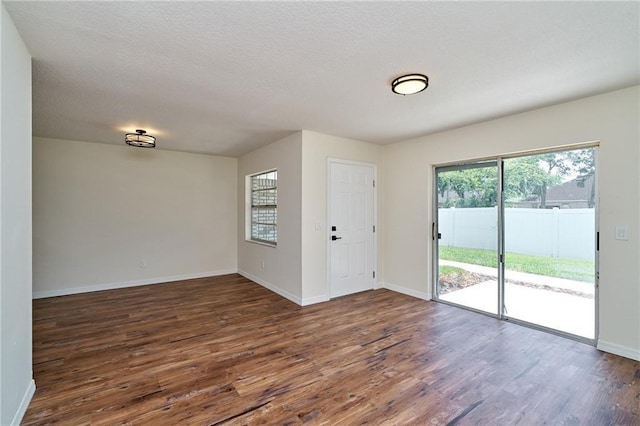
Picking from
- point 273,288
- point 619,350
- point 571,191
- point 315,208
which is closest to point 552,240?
point 571,191

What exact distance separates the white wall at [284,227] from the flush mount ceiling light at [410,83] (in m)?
1.88

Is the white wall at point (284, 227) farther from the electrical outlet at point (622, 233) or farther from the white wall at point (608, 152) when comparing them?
the electrical outlet at point (622, 233)

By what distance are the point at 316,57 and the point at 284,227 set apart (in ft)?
9.24

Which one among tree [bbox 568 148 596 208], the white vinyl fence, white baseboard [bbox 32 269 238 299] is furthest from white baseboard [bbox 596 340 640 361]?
white baseboard [bbox 32 269 238 299]

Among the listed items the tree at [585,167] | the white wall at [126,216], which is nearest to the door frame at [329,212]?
the tree at [585,167]

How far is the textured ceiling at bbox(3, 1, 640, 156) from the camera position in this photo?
168cm

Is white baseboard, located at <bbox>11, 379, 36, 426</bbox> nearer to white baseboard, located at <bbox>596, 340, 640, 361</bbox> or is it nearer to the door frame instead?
the door frame

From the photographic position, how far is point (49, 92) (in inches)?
111

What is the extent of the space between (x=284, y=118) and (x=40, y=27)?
222 centimetres

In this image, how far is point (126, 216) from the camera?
5.14m

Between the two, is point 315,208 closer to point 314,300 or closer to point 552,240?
point 314,300

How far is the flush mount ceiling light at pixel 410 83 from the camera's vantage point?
2.41m

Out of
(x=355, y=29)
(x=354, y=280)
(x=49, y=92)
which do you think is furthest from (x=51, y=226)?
(x=355, y=29)

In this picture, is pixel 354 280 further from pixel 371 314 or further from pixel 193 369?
pixel 193 369
